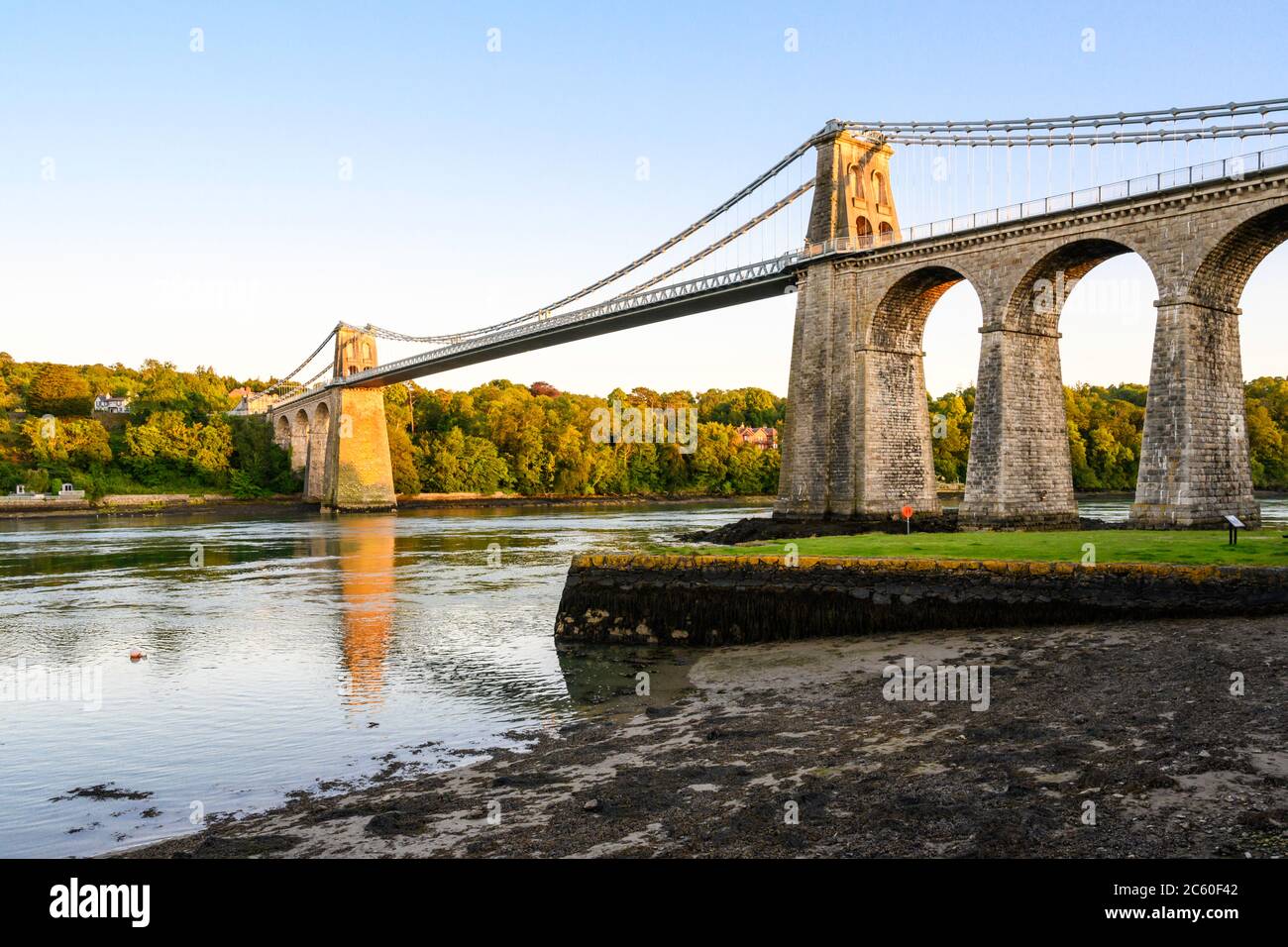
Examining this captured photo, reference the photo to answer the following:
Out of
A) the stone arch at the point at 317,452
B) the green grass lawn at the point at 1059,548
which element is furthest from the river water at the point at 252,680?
the stone arch at the point at 317,452

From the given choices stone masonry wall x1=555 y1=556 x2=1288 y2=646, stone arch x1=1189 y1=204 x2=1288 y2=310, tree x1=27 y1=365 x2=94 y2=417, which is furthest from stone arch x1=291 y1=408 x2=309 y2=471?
stone masonry wall x1=555 y1=556 x2=1288 y2=646

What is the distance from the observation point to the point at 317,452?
93.6 meters

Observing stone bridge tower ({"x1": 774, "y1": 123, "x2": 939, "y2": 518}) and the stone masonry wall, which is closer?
the stone masonry wall

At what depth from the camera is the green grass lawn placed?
51.1 ft

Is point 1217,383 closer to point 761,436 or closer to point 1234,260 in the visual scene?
point 1234,260

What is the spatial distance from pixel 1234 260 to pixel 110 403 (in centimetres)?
13040

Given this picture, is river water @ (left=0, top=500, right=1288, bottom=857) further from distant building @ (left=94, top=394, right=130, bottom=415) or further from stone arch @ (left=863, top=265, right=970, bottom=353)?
distant building @ (left=94, top=394, right=130, bottom=415)

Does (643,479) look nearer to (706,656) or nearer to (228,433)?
(228,433)

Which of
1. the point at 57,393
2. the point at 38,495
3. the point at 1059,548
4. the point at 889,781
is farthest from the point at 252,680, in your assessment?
the point at 57,393

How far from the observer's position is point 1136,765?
679 cm

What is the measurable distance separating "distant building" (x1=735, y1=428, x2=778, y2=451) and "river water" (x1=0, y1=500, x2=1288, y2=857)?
85.2 metres
